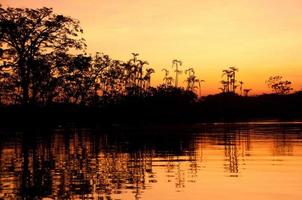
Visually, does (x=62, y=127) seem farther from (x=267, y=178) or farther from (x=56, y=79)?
(x=267, y=178)

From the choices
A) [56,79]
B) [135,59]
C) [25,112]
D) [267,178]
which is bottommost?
[267,178]

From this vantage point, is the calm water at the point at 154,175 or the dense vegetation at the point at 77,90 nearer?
the calm water at the point at 154,175

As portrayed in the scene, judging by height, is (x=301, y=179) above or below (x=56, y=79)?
below

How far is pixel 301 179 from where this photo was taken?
21.0 m

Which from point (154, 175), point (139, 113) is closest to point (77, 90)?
point (139, 113)

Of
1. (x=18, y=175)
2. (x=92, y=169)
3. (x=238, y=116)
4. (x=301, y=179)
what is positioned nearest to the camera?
(x=301, y=179)

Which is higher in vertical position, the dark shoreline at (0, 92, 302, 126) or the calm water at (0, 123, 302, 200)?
the dark shoreline at (0, 92, 302, 126)

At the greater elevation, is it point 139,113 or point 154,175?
point 139,113

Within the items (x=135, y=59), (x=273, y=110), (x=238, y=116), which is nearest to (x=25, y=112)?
(x=135, y=59)

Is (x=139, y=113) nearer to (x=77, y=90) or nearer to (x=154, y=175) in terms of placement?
(x=77, y=90)

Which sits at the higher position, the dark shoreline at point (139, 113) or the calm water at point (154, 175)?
the dark shoreline at point (139, 113)

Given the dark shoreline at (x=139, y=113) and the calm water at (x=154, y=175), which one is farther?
the dark shoreline at (x=139, y=113)

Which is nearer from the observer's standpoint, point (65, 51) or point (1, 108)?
point (65, 51)

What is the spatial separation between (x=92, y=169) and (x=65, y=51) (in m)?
40.3
